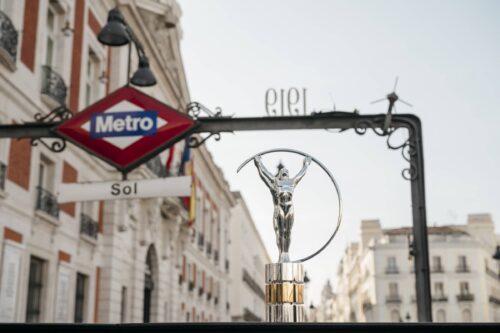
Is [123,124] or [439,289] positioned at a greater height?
[439,289]

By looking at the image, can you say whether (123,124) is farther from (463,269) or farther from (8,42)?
(463,269)

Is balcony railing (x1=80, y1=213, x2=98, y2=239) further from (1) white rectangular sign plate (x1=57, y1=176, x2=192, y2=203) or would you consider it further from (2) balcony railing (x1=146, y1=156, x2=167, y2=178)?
(1) white rectangular sign plate (x1=57, y1=176, x2=192, y2=203)

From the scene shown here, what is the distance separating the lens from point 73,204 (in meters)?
18.8

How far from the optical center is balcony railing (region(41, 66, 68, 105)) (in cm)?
1648

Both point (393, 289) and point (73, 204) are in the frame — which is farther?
point (393, 289)

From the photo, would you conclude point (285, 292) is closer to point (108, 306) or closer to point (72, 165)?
point (72, 165)

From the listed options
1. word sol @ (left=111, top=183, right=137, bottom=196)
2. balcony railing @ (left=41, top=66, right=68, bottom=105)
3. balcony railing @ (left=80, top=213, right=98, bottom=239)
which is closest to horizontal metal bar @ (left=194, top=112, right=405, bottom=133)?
word sol @ (left=111, top=183, right=137, bottom=196)

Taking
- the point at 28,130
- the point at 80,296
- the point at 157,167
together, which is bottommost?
the point at 80,296

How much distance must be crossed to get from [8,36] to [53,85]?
2801 mm

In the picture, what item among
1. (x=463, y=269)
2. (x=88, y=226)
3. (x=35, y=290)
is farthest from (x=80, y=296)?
(x=463, y=269)

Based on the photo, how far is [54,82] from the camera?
664 inches

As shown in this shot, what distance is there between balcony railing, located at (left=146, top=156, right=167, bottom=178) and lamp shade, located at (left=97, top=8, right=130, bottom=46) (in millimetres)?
15469

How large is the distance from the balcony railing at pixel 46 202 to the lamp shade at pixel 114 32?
7.64 m

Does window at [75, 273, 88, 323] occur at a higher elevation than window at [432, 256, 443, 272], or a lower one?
lower
